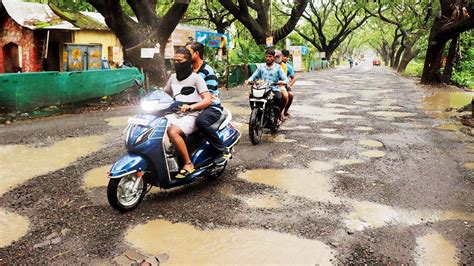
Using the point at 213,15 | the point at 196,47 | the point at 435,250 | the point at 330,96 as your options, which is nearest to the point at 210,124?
the point at 196,47

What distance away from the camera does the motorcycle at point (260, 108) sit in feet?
24.5

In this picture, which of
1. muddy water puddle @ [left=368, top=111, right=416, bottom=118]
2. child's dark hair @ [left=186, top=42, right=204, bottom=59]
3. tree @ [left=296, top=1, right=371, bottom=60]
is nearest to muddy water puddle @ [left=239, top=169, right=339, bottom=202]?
child's dark hair @ [left=186, top=42, right=204, bottom=59]

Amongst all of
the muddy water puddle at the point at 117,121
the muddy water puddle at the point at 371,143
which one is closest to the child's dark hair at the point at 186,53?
the muddy water puddle at the point at 371,143

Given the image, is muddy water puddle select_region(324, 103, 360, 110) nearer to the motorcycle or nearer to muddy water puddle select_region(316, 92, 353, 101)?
muddy water puddle select_region(316, 92, 353, 101)

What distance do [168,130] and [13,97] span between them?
6.37 meters

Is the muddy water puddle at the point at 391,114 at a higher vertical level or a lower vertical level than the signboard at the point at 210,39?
lower

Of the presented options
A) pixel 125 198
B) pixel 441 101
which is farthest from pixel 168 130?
pixel 441 101

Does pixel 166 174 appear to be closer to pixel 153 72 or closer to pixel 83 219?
pixel 83 219

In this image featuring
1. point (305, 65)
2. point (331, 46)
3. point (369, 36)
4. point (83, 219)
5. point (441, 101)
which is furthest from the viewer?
point (369, 36)

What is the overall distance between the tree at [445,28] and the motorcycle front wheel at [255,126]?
11.0m

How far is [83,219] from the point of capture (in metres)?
4.23

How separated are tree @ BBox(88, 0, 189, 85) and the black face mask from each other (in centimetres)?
950

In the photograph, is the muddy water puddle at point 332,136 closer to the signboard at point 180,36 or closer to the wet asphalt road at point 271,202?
the wet asphalt road at point 271,202

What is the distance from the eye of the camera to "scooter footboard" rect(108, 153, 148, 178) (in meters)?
4.09
